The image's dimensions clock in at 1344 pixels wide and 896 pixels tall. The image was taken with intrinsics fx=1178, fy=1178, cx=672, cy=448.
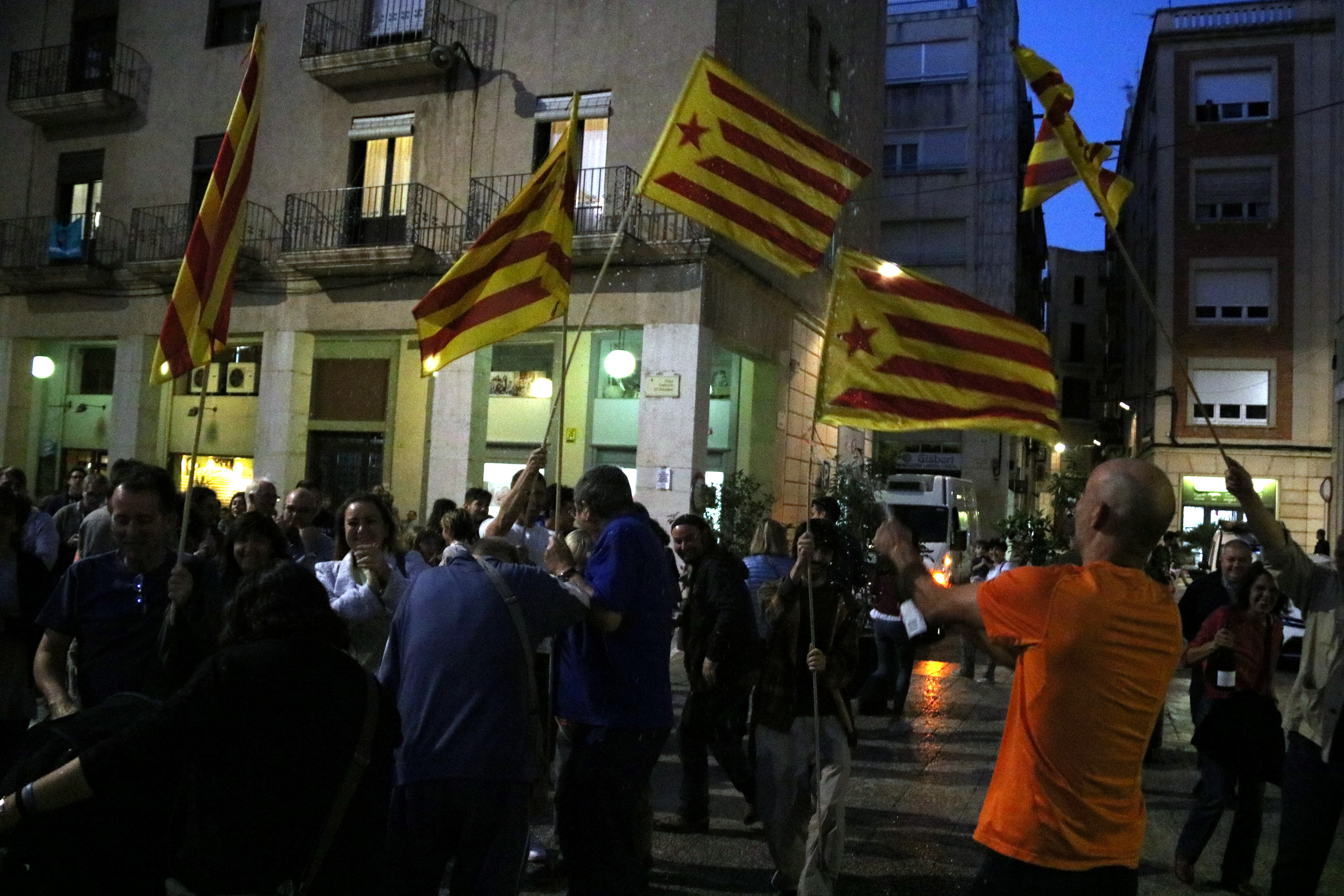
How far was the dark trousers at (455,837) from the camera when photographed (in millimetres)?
3602

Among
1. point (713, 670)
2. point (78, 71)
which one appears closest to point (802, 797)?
point (713, 670)

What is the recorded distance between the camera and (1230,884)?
19.5 feet

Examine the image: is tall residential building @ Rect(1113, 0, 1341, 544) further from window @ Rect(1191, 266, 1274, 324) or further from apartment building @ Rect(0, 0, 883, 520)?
apartment building @ Rect(0, 0, 883, 520)

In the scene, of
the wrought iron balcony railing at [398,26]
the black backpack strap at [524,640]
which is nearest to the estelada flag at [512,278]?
the black backpack strap at [524,640]

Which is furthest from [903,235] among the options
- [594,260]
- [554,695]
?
[554,695]

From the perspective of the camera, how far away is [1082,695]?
9.43 feet

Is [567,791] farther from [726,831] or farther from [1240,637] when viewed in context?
[1240,637]

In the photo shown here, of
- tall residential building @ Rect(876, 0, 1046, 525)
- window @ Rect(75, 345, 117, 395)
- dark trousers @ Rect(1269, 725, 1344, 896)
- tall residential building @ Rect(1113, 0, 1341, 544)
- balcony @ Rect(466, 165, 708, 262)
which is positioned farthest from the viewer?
tall residential building @ Rect(876, 0, 1046, 525)

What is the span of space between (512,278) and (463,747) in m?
3.59

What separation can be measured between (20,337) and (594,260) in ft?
39.5

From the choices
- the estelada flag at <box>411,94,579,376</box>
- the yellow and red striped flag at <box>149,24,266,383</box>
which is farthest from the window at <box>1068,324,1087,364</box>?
the yellow and red striped flag at <box>149,24,266,383</box>

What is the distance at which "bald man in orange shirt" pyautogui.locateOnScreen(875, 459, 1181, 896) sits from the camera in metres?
2.85

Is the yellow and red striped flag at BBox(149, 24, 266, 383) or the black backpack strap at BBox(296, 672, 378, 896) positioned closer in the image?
the black backpack strap at BBox(296, 672, 378, 896)

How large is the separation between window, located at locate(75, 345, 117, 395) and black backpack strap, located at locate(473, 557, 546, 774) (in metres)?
21.6
